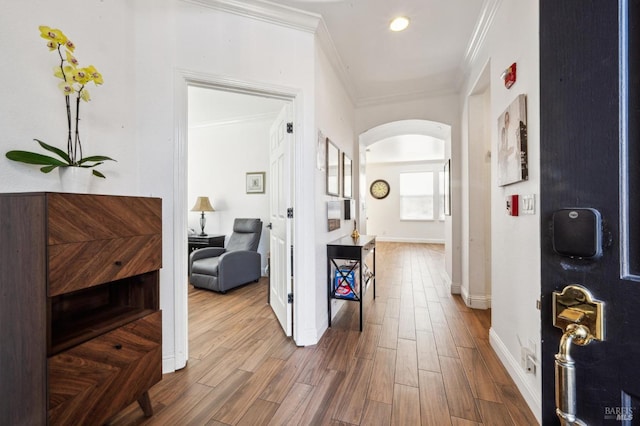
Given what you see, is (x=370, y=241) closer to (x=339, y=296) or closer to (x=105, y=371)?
(x=339, y=296)

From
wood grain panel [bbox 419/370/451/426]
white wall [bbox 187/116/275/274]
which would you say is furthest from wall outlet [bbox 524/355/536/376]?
white wall [bbox 187/116/275/274]

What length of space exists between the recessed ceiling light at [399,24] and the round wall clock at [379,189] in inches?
271

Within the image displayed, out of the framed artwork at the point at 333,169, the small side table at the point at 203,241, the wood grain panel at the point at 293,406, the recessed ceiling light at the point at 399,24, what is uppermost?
the recessed ceiling light at the point at 399,24

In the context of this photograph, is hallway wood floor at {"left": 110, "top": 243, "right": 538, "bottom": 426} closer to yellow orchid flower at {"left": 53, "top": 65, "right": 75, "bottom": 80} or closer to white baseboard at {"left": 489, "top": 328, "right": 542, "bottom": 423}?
white baseboard at {"left": 489, "top": 328, "right": 542, "bottom": 423}

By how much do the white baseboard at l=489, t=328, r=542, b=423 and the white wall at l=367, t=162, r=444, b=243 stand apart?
6872 millimetres

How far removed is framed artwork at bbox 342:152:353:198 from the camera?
131 inches

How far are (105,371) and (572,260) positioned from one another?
1678mm

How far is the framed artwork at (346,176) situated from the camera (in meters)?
3.32

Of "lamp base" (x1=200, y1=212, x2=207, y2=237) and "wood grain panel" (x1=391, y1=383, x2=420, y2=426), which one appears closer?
"wood grain panel" (x1=391, y1=383, x2=420, y2=426)

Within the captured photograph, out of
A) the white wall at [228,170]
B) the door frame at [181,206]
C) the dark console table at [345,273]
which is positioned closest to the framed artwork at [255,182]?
the white wall at [228,170]

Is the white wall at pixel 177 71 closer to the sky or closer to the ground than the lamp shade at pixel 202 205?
closer to the sky

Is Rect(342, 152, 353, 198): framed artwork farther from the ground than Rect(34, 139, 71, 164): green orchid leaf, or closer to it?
farther from the ground

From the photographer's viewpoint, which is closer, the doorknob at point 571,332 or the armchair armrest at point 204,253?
the doorknob at point 571,332

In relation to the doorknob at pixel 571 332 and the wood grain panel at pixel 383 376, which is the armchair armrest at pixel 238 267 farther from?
the doorknob at pixel 571 332
